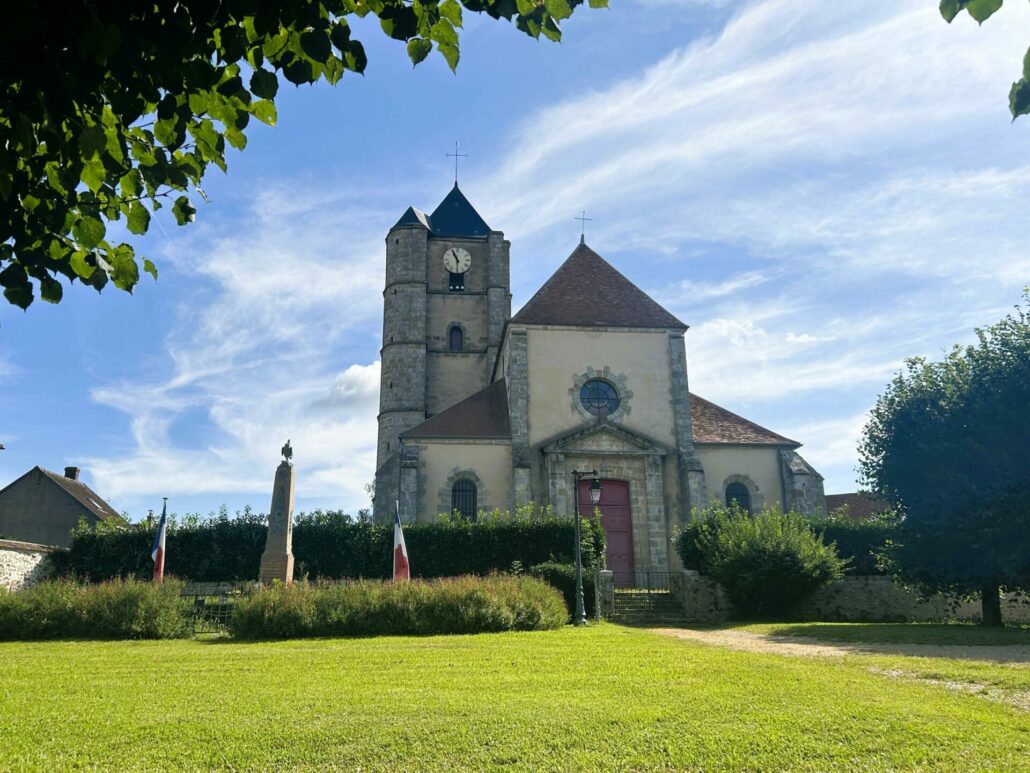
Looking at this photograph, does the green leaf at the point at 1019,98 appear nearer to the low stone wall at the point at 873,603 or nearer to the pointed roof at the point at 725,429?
the low stone wall at the point at 873,603

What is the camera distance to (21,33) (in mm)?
3338

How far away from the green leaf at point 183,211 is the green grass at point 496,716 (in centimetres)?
348

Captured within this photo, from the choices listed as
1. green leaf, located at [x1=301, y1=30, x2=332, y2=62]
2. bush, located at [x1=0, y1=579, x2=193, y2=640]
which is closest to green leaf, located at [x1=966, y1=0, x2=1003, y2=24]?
green leaf, located at [x1=301, y1=30, x2=332, y2=62]

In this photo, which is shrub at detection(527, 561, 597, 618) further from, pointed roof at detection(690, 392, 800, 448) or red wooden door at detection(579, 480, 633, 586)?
pointed roof at detection(690, 392, 800, 448)

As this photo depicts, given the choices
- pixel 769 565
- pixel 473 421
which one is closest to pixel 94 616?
pixel 473 421

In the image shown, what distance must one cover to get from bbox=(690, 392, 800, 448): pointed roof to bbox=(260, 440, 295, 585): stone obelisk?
1299 centimetres

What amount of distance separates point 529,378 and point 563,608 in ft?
34.3

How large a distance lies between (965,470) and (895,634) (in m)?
4.47

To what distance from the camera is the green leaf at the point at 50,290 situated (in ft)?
15.1

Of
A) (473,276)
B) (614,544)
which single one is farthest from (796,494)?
(473,276)

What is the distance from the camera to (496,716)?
5.54 meters

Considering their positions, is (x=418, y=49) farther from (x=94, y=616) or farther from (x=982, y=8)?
(x=94, y=616)

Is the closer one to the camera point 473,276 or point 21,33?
point 21,33

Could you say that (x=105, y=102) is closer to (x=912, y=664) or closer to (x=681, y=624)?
(x=912, y=664)
